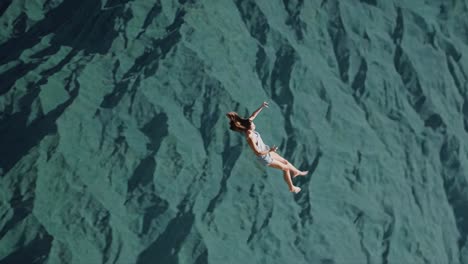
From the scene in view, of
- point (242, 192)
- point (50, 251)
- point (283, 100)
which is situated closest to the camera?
point (50, 251)

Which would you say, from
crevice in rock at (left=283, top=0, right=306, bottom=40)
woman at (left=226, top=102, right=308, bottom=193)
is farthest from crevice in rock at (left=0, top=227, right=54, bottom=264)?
woman at (left=226, top=102, right=308, bottom=193)

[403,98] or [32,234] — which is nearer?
[32,234]

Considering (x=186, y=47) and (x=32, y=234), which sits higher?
(x=186, y=47)

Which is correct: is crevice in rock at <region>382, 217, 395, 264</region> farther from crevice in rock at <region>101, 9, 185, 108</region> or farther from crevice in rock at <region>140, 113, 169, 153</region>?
crevice in rock at <region>101, 9, 185, 108</region>

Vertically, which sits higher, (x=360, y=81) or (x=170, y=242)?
(x=360, y=81)

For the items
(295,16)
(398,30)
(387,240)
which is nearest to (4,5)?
(295,16)

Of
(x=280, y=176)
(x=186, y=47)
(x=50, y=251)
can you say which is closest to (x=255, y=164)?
(x=280, y=176)

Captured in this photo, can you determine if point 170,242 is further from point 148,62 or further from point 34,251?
point 148,62

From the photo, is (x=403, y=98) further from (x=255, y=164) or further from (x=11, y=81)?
(x=11, y=81)
